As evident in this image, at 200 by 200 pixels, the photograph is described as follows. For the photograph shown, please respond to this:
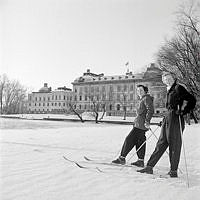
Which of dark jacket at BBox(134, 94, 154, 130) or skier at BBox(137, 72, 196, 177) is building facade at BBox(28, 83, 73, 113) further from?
skier at BBox(137, 72, 196, 177)

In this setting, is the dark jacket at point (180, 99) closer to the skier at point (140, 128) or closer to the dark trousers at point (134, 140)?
the skier at point (140, 128)

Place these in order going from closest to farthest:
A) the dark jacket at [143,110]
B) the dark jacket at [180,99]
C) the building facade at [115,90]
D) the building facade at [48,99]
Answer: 1. the dark jacket at [180,99]
2. the dark jacket at [143,110]
3. the building facade at [115,90]
4. the building facade at [48,99]

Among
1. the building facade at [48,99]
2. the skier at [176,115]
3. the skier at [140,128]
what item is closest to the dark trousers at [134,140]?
the skier at [140,128]

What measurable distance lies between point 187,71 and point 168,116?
1196 cm

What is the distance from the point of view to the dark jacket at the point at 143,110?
4.05 metres

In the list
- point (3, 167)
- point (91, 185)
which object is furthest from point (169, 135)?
point (3, 167)

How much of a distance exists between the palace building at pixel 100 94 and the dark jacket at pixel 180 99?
18344mm

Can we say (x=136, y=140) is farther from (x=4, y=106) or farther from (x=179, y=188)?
(x=4, y=106)

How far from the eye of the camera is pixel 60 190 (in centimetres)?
258

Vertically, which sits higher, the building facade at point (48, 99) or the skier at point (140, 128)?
the building facade at point (48, 99)

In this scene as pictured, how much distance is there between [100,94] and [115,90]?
8316 millimetres

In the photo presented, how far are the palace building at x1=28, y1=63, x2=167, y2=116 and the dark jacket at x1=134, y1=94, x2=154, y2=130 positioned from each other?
17698 millimetres

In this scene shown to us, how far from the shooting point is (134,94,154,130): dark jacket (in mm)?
4051

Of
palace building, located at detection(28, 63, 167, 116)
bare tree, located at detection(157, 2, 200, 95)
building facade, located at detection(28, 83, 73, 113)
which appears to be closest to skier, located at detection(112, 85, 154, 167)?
bare tree, located at detection(157, 2, 200, 95)
